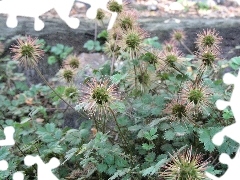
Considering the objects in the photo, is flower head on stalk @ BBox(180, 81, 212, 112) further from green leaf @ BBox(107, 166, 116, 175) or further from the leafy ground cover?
green leaf @ BBox(107, 166, 116, 175)

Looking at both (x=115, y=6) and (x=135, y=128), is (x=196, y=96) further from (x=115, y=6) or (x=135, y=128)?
(x=115, y=6)

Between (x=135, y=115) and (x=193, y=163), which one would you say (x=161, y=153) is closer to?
(x=135, y=115)

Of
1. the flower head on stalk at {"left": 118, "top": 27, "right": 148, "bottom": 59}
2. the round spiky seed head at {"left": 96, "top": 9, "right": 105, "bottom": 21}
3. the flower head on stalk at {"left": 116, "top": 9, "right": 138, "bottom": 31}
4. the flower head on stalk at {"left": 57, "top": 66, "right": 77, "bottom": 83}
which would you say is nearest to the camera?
the flower head on stalk at {"left": 118, "top": 27, "right": 148, "bottom": 59}

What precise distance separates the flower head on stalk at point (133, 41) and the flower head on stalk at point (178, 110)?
0.29 metres

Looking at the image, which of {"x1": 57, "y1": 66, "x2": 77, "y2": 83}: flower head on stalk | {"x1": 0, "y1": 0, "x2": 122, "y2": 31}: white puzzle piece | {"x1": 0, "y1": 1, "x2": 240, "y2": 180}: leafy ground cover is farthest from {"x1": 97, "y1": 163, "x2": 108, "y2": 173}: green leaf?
{"x1": 57, "y1": 66, "x2": 77, "y2": 83}: flower head on stalk

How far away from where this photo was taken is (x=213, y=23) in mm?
2988

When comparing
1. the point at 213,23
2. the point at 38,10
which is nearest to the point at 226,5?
the point at 213,23

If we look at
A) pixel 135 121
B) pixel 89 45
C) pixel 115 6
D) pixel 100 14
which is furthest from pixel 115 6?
pixel 89 45

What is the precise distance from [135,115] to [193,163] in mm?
528

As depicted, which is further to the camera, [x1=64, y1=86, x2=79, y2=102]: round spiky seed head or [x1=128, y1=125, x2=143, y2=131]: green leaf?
[x1=64, y1=86, x2=79, y2=102]: round spiky seed head

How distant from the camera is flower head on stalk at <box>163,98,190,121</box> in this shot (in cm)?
151

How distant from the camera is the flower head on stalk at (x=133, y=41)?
172cm

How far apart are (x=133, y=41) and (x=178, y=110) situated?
1.07 ft

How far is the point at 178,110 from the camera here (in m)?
1.52
